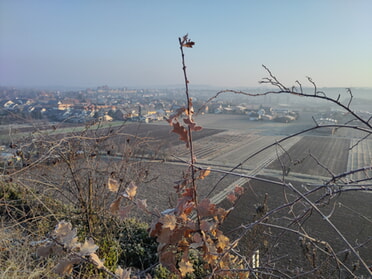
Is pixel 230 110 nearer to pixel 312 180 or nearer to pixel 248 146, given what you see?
pixel 248 146

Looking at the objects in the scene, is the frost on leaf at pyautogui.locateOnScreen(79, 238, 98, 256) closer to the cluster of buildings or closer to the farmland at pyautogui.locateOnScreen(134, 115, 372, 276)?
the farmland at pyautogui.locateOnScreen(134, 115, 372, 276)

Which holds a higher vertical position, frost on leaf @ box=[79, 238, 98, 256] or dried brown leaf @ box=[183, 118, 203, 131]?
dried brown leaf @ box=[183, 118, 203, 131]

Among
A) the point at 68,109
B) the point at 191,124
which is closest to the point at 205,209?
the point at 191,124

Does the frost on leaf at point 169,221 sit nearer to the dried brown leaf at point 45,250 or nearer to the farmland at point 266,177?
the farmland at point 266,177

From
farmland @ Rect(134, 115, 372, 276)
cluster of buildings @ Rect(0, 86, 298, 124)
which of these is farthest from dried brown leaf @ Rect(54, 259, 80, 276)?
cluster of buildings @ Rect(0, 86, 298, 124)

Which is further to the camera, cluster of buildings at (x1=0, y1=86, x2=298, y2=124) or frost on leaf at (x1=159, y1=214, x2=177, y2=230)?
cluster of buildings at (x1=0, y1=86, x2=298, y2=124)

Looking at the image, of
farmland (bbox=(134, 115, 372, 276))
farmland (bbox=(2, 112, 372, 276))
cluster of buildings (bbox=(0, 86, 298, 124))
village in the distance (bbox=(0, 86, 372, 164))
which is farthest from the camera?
cluster of buildings (bbox=(0, 86, 298, 124))

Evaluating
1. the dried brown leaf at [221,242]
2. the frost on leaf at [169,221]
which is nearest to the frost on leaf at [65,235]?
the frost on leaf at [169,221]

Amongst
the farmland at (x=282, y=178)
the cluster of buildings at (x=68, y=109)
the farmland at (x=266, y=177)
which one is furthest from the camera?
the cluster of buildings at (x=68, y=109)

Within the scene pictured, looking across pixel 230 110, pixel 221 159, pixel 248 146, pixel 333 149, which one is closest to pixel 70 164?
pixel 221 159

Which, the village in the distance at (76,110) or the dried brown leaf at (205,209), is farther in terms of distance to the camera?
the village in the distance at (76,110)

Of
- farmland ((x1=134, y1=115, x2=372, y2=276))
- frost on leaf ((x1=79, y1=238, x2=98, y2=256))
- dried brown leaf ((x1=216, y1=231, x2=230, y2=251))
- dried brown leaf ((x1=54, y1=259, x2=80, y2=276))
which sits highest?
frost on leaf ((x1=79, y1=238, x2=98, y2=256))
